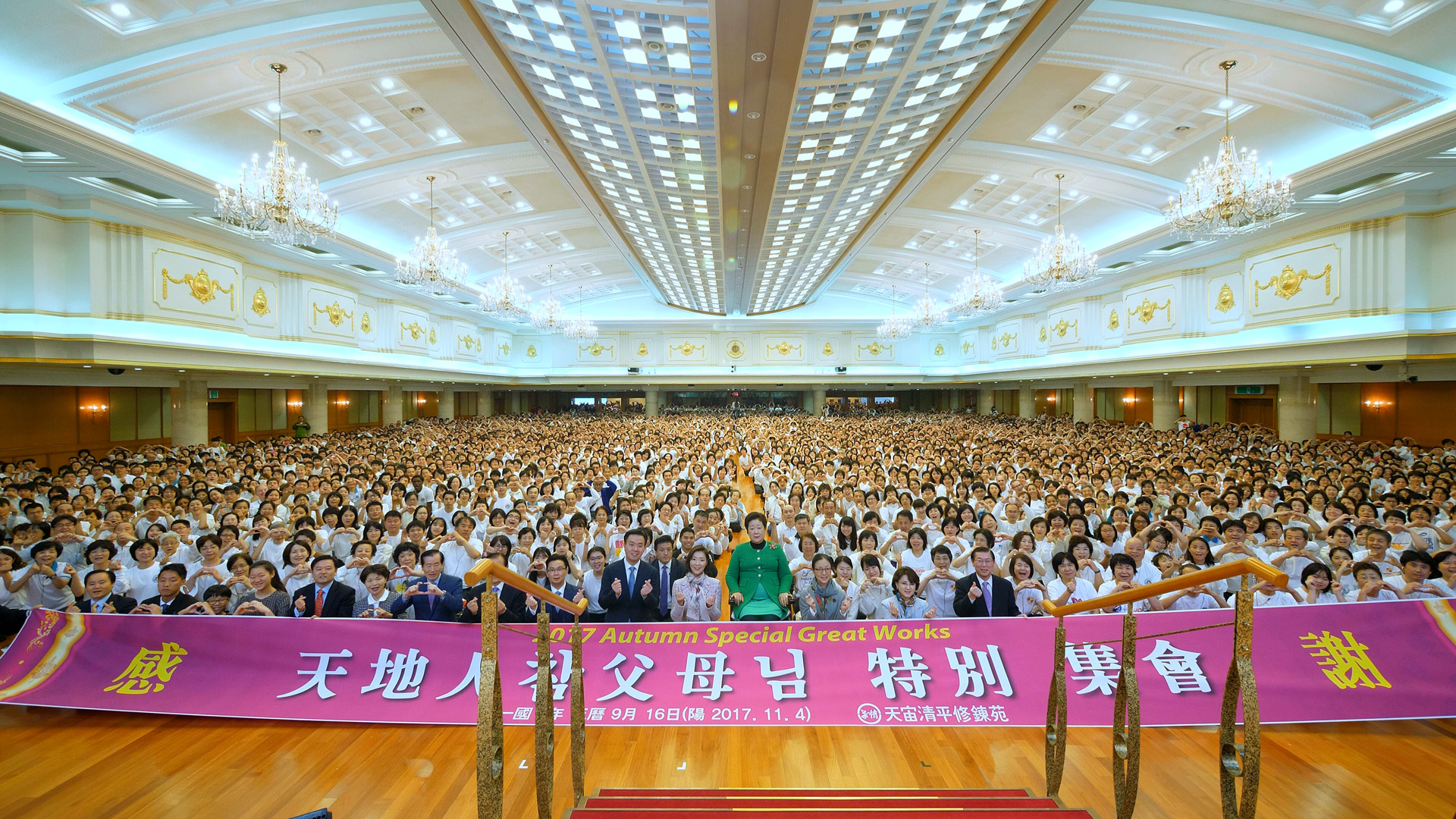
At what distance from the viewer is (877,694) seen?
3.62 m

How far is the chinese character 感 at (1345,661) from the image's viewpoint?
357 cm

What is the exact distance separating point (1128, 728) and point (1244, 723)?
379mm

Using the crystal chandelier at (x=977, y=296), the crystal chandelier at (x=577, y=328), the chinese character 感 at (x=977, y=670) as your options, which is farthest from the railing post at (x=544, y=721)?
the crystal chandelier at (x=577, y=328)

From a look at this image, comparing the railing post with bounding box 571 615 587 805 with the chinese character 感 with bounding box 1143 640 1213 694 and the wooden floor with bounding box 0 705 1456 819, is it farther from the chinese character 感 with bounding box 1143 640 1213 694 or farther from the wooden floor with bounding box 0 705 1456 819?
the chinese character 感 with bounding box 1143 640 1213 694

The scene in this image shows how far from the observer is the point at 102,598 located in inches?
179

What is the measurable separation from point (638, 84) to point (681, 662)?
26.4ft

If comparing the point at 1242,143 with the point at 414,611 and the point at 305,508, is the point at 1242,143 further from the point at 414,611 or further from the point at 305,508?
the point at 305,508

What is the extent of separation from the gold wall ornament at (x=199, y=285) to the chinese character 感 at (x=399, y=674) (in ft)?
43.0

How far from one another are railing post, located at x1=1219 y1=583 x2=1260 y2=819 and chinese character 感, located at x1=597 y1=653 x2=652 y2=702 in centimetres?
273

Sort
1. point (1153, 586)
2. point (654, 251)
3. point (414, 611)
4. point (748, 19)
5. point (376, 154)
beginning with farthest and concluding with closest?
point (654, 251) < point (376, 154) < point (748, 19) < point (414, 611) < point (1153, 586)

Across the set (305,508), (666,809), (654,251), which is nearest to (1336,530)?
(666,809)

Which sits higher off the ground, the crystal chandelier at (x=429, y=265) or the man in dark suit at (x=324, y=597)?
the crystal chandelier at (x=429, y=265)

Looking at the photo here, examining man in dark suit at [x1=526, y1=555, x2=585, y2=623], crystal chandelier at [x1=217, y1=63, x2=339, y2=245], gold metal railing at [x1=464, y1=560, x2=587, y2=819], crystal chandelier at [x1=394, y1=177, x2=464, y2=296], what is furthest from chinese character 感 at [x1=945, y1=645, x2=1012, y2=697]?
crystal chandelier at [x1=394, y1=177, x2=464, y2=296]

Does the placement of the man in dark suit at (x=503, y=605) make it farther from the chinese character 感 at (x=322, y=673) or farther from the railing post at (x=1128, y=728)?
the railing post at (x=1128, y=728)
